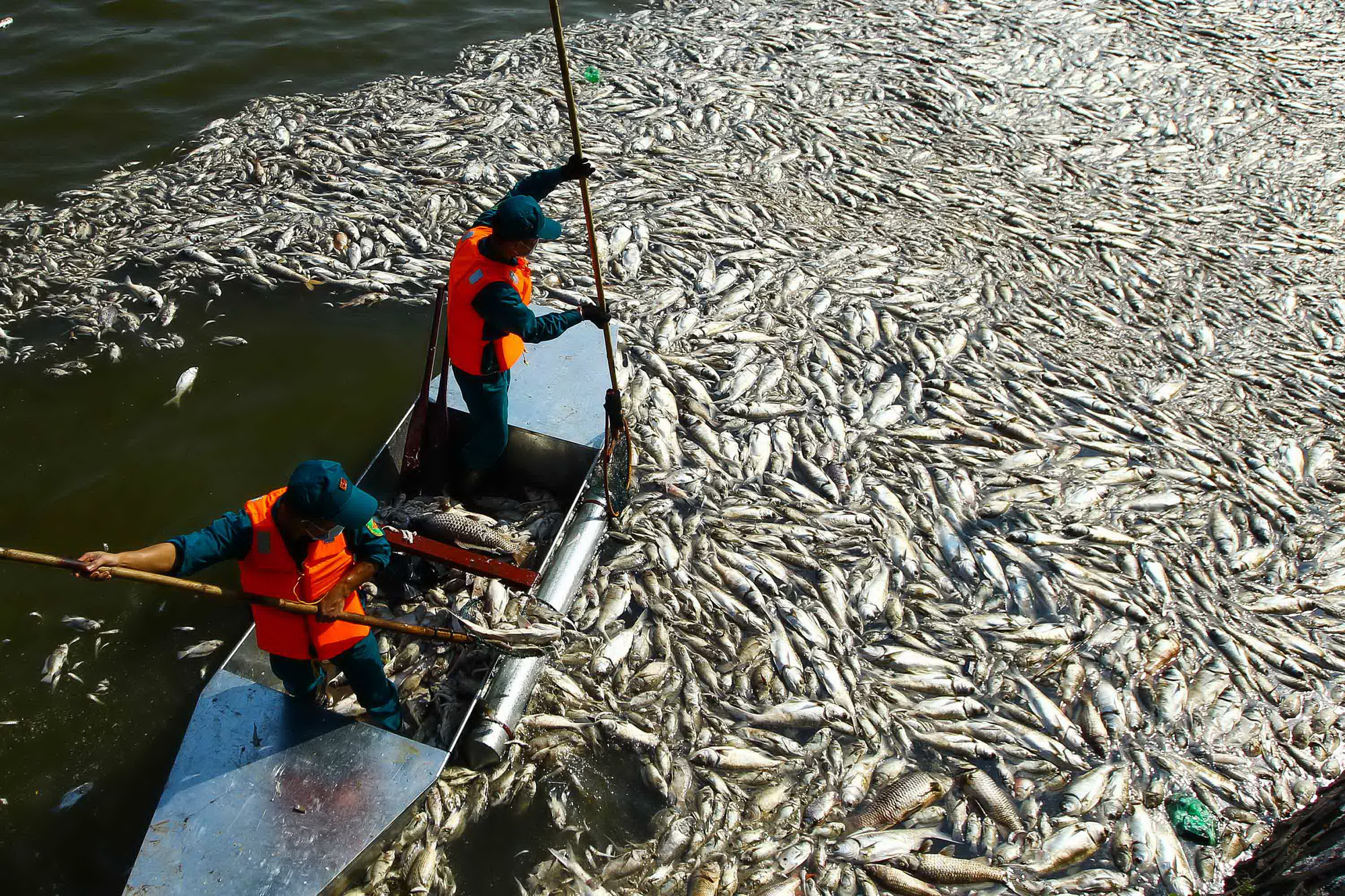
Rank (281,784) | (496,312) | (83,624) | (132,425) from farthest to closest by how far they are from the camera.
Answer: (132,425) < (83,624) < (496,312) < (281,784)

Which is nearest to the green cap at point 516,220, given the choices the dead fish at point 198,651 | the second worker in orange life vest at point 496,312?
the second worker in orange life vest at point 496,312

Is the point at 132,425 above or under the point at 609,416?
under

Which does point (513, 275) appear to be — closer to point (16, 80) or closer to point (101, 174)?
point (101, 174)

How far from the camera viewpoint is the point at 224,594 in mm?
3535

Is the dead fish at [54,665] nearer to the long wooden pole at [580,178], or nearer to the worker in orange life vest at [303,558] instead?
the worker in orange life vest at [303,558]

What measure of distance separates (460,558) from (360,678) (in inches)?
35.5

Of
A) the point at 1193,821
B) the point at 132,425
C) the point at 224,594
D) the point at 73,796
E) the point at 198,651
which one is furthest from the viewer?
the point at 132,425

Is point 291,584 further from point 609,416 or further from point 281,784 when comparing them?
point 609,416

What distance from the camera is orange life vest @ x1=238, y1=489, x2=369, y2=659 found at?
3910mm

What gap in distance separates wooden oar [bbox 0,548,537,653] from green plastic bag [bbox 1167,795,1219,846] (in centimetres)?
363

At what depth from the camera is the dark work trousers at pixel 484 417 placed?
5.54 meters

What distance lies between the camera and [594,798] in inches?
188

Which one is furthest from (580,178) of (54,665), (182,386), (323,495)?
(54,665)

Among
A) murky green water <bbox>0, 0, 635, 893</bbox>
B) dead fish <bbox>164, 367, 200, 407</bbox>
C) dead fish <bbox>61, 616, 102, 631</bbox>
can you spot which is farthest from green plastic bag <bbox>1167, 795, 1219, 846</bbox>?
Answer: dead fish <bbox>164, 367, 200, 407</bbox>
